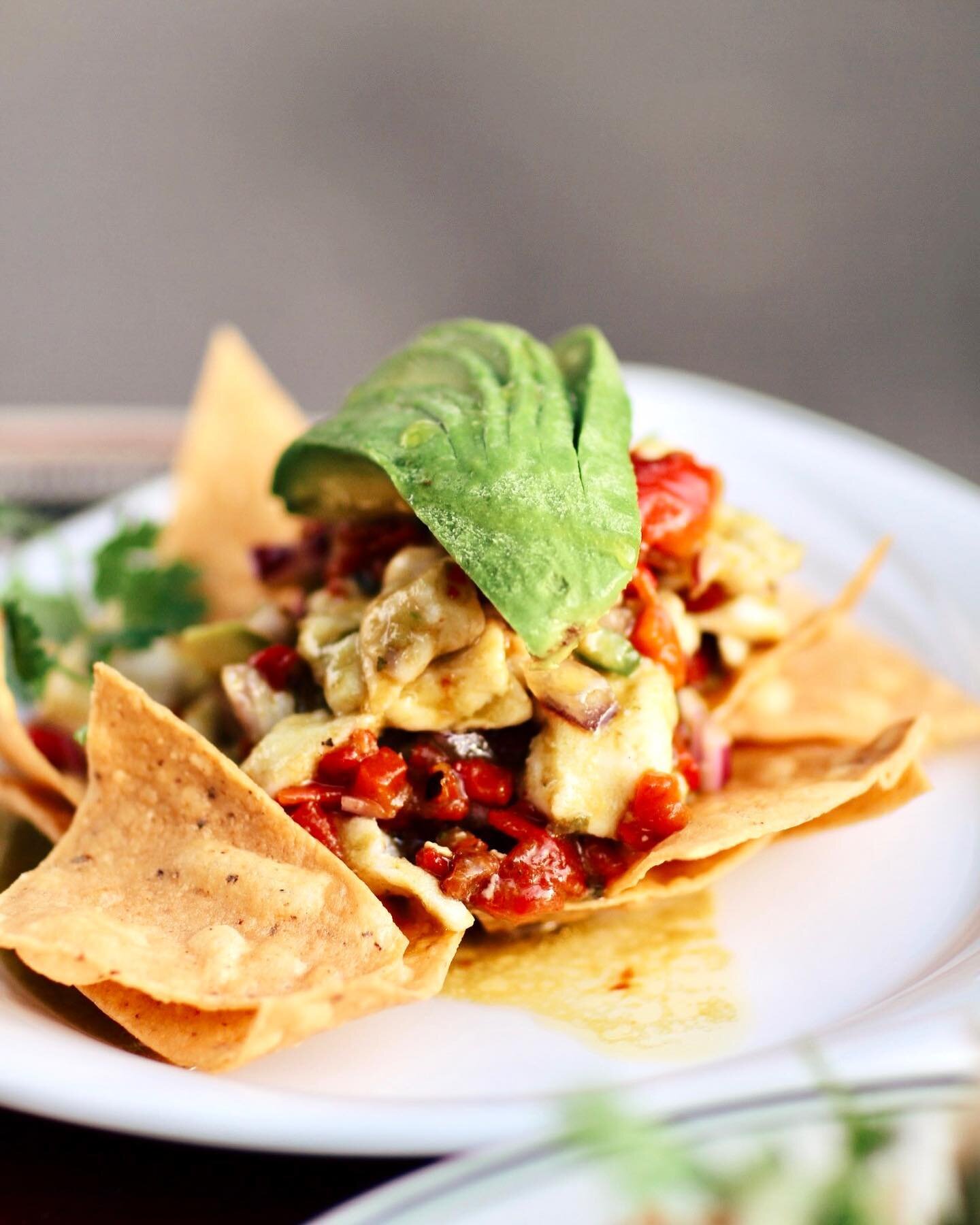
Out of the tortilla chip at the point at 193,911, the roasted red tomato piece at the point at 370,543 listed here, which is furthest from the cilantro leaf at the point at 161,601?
the tortilla chip at the point at 193,911

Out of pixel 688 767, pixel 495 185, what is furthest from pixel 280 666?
pixel 495 185

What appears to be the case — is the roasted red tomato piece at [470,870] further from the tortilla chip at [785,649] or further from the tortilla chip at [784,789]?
the tortilla chip at [785,649]

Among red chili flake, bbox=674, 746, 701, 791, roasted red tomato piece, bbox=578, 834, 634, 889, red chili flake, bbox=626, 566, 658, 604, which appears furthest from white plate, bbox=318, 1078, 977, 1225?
red chili flake, bbox=626, 566, 658, 604

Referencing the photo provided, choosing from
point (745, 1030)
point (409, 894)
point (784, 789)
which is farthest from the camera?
point (784, 789)

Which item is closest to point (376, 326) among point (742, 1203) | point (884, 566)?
point (884, 566)

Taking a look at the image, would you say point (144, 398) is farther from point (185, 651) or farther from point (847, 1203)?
point (847, 1203)

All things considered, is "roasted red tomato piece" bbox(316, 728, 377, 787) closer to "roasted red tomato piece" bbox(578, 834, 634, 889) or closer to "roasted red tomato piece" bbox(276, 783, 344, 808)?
"roasted red tomato piece" bbox(276, 783, 344, 808)

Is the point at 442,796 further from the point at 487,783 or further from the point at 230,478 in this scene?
the point at 230,478
